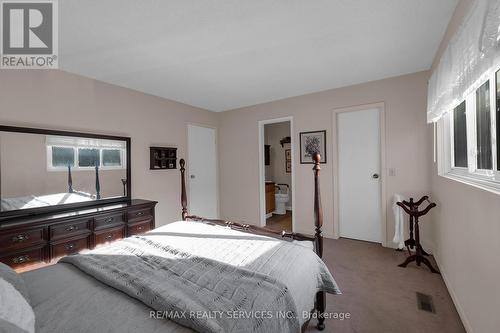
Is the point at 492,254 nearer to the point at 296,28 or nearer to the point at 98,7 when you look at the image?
the point at 296,28

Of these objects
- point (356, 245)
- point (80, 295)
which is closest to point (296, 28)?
point (80, 295)

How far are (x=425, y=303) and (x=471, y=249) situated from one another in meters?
0.76

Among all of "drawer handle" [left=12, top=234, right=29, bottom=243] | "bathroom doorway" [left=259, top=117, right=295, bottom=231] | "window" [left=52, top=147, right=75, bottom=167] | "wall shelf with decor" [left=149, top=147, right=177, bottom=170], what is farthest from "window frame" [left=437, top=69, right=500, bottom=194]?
A: "window" [left=52, top=147, right=75, bottom=167]

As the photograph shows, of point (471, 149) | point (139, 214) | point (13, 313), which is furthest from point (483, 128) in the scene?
point (139, 214)

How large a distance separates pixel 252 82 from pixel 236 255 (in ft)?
8.31

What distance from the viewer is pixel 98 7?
1672 mm

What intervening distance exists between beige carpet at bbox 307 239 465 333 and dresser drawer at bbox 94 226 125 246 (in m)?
2.37

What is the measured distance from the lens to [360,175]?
3.46m

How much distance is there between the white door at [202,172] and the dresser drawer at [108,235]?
147cm

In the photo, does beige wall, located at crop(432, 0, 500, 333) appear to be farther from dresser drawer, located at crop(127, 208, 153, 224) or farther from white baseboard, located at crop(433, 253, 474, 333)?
dresser drawer, located at crop(127, 208, 153, 224)

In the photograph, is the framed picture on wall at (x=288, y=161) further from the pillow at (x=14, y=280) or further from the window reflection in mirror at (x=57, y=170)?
the pillow at (x=14, y=280)

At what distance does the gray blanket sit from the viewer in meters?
0.92

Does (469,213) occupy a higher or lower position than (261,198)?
higher

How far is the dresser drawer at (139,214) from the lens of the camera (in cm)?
288
